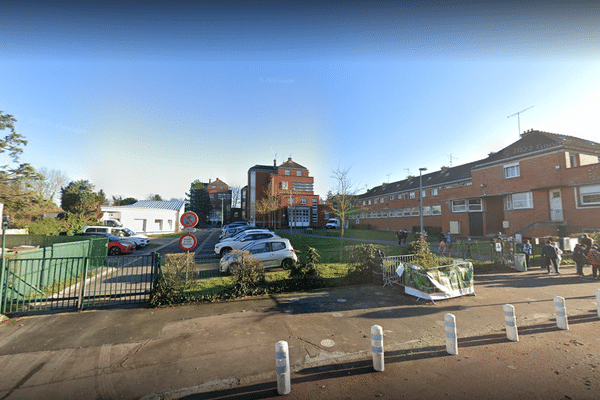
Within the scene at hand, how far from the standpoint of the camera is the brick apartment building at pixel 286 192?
47.2 metres

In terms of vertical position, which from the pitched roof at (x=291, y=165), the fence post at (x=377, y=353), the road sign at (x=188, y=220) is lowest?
the fence post at (x=377, y=353)

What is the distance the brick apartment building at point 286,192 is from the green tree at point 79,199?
23820 mm

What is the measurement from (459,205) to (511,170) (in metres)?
5.75

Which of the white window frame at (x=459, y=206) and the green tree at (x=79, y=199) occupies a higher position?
the green tree at (x=79, y=199)

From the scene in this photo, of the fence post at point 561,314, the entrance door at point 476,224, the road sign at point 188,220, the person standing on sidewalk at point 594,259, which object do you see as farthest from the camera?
the entrance door at point 476,224

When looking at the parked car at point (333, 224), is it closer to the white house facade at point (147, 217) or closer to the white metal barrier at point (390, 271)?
the white house facade at point (147, 217)

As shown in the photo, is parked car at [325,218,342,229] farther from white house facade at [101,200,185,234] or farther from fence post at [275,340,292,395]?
fence post at [275,340,292,395]

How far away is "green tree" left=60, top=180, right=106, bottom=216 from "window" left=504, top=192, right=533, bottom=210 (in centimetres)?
4502

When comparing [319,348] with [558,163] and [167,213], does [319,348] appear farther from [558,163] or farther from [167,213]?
[167,213]

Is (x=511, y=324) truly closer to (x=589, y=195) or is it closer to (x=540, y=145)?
(x=589, y=195)

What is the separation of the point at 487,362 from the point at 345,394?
2.76 meters

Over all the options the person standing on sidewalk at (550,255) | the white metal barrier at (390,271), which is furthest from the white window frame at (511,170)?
the white metal barrier at (390,271)

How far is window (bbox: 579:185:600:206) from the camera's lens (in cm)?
1691

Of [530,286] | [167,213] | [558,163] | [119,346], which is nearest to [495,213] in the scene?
[558,163]
